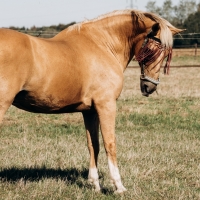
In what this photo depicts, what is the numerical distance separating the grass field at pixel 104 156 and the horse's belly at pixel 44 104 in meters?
1.06

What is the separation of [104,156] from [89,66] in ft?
8.66

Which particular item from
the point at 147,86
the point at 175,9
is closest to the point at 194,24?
the point at 175,9

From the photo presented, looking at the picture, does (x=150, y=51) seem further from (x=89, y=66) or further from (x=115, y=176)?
(x=115, y=176)

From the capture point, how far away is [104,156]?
7.02 metres

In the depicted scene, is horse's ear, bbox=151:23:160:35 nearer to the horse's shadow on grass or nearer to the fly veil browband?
the fly veil browband

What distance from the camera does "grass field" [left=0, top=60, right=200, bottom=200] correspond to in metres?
5.16

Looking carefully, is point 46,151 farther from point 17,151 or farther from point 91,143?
point 91,143

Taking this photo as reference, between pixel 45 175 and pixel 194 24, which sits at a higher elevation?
pixel 45 175

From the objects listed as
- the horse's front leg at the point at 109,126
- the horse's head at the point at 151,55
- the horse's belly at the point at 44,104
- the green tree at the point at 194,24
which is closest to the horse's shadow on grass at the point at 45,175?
the horse's front leg at the point at 109,126

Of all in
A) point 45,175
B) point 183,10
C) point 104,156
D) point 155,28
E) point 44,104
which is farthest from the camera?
point 183,10

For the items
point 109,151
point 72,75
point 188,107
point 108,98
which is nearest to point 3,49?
point 72,75

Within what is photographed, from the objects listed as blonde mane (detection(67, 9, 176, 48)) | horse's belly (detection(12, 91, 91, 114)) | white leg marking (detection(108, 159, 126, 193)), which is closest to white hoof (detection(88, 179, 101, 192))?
white leg marking (detection(108, 159, 126, 193))

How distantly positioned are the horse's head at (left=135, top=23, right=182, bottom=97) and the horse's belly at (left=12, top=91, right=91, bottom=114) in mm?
970

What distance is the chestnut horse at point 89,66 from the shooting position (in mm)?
4164
